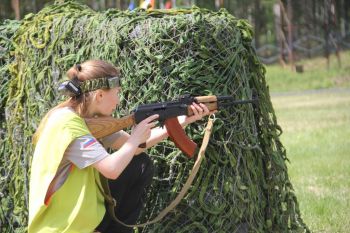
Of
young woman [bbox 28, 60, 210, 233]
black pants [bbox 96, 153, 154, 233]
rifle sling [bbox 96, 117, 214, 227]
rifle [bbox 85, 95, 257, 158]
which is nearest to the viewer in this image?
young woman [bbox 28, 60, 210, 233]

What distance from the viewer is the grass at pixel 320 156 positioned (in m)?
6.56

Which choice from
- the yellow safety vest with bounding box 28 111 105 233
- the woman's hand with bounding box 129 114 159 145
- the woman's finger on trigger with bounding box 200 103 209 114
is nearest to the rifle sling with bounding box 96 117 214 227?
the woman's finger on trigger with bounding box 200 103 209 114

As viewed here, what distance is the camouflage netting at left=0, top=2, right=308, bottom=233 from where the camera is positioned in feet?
15.7

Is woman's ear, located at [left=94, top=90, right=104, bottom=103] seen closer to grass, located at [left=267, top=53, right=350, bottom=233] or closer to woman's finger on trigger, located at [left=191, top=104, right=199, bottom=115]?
woman's finger on trigger, located at [left=191, top=104, right=199, bottom=115]

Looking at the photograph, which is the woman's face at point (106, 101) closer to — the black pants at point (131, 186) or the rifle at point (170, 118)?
the rifle at point (170, 118)

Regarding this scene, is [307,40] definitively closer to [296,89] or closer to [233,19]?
[296,89]

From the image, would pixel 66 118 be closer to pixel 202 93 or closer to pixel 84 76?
pixel 84 76

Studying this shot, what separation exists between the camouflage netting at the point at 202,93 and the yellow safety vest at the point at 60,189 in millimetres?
899

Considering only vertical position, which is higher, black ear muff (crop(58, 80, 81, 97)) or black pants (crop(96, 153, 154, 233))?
black ear muff (crop(58, 80, 81, 97))

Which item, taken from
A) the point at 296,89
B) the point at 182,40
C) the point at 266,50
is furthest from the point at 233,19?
the point at 266,50

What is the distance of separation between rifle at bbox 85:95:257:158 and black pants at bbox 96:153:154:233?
0.30m

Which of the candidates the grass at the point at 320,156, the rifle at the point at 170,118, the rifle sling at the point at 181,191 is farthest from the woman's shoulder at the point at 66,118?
the grass at the point at 320,156

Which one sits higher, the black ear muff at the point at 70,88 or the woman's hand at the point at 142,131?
the black ear muff at the point at 70,88

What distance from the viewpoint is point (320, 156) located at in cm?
985
